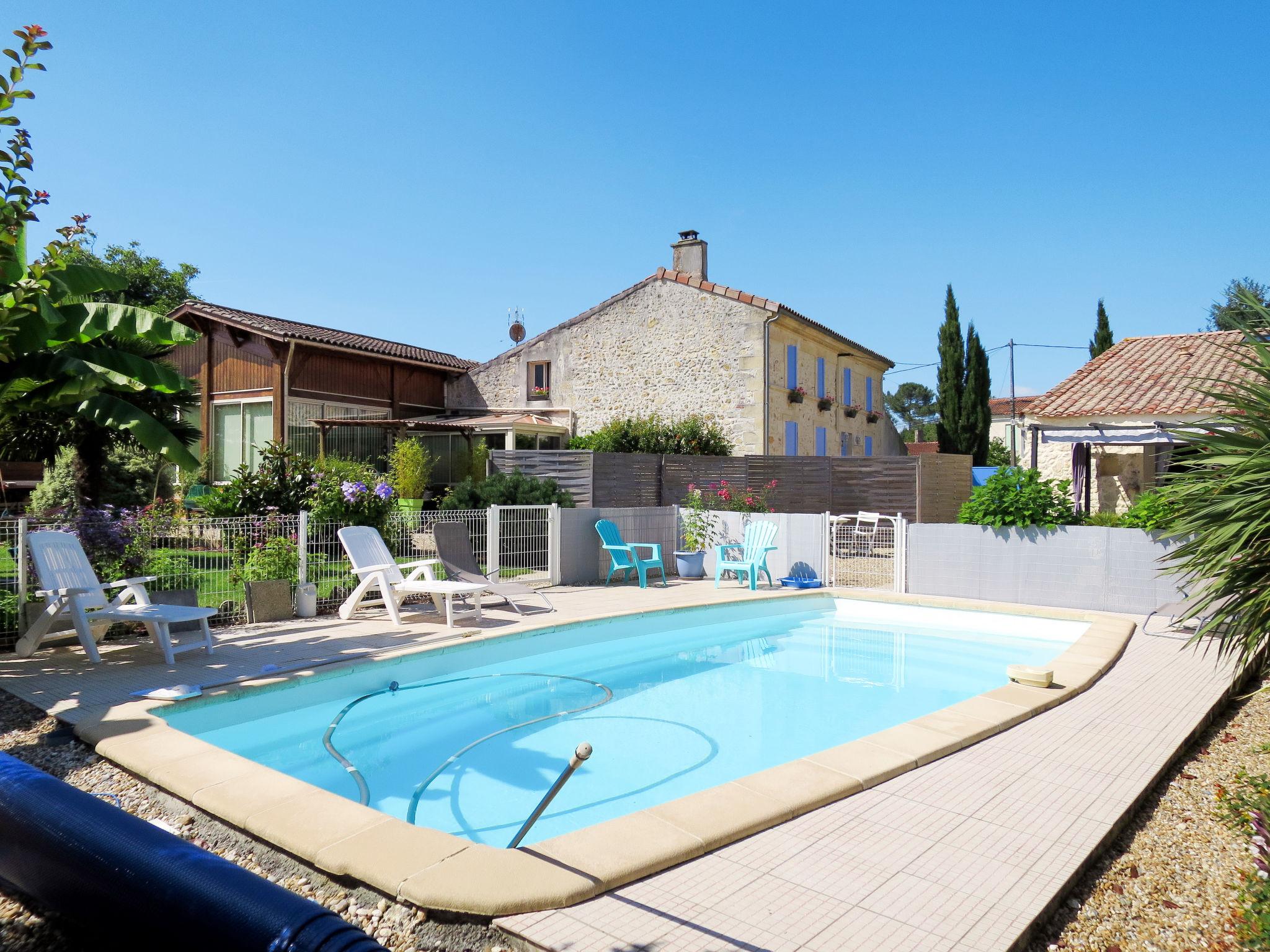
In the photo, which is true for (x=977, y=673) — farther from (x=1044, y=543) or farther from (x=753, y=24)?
(x=753, y=24)

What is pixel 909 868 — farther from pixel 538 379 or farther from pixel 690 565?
pixel 538 379

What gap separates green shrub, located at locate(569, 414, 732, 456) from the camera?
20422 millimetres

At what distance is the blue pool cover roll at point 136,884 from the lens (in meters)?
2.07

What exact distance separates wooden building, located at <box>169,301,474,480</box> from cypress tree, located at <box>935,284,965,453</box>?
23992mm

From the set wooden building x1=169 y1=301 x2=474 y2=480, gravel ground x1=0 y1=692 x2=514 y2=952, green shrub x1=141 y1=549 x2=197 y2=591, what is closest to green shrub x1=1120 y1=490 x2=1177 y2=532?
gravel ground x1=0 y1=692 x2=514 y2=952

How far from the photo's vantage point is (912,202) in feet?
59.3

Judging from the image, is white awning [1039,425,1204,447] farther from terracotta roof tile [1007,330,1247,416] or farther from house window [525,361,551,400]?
Result: house window [525,361,551,400]

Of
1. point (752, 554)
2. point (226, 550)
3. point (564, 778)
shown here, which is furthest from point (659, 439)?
point (564, 778)

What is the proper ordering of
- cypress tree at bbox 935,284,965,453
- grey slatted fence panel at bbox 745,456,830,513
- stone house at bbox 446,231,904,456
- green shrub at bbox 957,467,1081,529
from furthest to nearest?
cypress tree at bbox 935,284,965,453 < stone house at bbox 446,231,904,456 < grey slatted fence panel at bbox 745,456,830,513 < green shrub at bbox 957,467,1081,529

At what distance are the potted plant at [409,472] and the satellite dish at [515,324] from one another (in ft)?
32.2

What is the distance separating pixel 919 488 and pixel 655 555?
28.4 ft

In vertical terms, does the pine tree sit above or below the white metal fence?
above

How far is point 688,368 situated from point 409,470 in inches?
323

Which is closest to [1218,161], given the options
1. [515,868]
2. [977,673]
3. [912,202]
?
[912,202]
